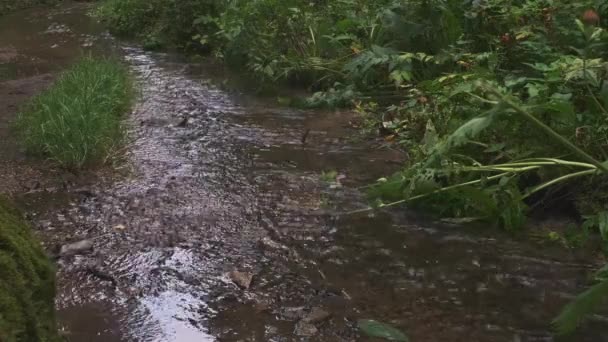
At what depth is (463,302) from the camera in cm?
331

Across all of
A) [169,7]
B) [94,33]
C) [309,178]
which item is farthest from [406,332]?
[94,33]

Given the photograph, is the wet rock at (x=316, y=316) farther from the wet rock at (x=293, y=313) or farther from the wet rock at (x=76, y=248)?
the wet rock at (x=76, y=248)

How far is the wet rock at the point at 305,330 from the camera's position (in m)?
3.05

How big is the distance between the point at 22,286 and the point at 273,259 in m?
1.91

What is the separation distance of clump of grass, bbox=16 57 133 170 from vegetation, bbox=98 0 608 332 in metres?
1.89

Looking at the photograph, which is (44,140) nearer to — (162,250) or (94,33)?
(162,250)

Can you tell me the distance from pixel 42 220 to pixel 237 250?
1.31 metres

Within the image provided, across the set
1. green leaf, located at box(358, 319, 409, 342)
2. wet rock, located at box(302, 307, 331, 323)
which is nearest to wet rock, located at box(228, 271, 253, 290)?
wet rock, located at box(302, 307, 331, 323)

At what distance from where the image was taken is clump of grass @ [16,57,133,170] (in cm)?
508

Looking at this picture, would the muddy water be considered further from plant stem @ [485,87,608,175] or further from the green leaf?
plant stem @ [485,87,608,175]

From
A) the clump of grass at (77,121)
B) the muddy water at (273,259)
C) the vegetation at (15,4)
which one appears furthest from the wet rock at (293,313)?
the vegetation at (15,4)

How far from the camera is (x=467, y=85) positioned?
13.9ft

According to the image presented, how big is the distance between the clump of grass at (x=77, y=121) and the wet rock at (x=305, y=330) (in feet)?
8.61

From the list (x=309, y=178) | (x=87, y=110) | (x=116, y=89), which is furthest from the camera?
(x=116, y=89)
